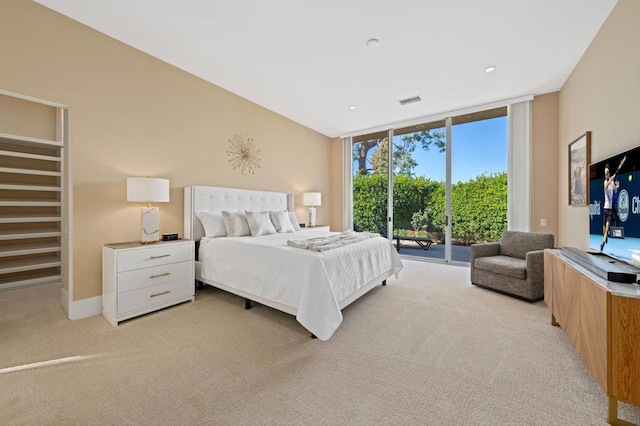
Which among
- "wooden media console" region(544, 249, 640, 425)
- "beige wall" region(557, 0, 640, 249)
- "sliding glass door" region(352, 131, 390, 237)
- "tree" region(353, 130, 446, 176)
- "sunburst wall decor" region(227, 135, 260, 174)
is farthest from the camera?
"sliding glass door" region(352, 131, 390, 237)

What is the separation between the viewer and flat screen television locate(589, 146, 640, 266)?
1684 mm

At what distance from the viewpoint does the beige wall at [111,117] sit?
2420 mm

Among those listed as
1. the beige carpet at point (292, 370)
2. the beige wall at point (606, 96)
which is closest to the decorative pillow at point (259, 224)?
the beige carpet at point (292, 370)

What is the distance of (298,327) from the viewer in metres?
2.48

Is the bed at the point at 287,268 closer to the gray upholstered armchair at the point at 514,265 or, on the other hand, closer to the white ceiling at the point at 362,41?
the gray upholstered armchair at the point at 514,265

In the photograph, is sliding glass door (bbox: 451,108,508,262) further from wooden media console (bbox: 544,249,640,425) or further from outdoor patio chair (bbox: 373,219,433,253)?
wooden media console (bbox: 544,249,640,425)

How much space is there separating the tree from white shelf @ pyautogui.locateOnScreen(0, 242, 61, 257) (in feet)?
19.0

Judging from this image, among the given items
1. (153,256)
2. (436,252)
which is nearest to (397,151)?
(436,252)

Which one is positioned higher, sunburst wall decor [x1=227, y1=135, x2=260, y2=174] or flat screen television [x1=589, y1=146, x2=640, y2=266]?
sunburst wall decor [x1=227, y1=135, x2=260, y2=174]

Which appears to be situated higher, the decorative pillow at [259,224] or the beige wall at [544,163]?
the beige wall at [544,163]

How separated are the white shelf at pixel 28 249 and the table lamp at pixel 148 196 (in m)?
2.12

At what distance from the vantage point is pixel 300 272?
91.5 inches

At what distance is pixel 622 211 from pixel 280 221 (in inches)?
148

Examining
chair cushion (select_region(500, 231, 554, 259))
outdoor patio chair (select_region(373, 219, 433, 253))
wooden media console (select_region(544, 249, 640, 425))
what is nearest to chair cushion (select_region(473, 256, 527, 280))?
chair cushion (select_region(500, 231, 554, 259))
